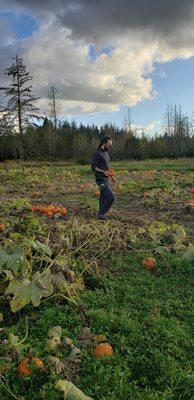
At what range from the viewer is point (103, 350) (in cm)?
405

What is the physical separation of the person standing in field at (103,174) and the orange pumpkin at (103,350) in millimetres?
5782

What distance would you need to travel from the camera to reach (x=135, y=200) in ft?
41.7

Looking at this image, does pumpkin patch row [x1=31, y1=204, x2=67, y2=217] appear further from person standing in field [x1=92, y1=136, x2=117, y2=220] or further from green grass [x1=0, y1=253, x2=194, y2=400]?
green grass [x1=0, y1=253, x2=194, y2=400]

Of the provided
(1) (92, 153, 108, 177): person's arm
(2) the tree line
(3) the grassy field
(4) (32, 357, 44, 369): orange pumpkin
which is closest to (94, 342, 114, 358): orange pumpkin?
(3) the grassy field

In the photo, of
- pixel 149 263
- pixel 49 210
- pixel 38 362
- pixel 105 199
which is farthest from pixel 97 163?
pixel 38 362

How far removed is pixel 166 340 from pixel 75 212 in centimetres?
667

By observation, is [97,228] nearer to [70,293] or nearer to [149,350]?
[70,293]

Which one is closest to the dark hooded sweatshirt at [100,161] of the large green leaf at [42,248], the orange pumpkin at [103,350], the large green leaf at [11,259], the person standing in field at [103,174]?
the person standing in field at [103,174]

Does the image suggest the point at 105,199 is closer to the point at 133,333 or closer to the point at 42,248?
the point at 42,248

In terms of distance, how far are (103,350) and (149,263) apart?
2.33 m

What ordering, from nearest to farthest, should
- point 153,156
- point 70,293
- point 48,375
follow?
1. point 48,375
2. point 70,293
3. point 153,156

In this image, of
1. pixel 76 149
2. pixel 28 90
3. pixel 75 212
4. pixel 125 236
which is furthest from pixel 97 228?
pixel 76 149

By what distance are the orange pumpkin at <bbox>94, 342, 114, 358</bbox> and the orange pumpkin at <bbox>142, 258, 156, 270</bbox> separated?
2.20 meters

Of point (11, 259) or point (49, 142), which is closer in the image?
point (11, 259)
